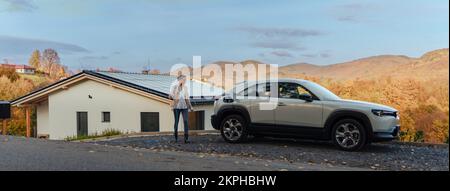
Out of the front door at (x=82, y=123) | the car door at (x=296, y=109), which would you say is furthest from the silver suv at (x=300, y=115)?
the front door at (x=82, y=123)

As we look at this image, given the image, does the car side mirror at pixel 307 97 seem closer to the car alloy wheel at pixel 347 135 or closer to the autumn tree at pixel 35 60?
the car alloy wheel at pixel 347 135

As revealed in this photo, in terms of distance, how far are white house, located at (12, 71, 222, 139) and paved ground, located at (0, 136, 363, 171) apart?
1516cm

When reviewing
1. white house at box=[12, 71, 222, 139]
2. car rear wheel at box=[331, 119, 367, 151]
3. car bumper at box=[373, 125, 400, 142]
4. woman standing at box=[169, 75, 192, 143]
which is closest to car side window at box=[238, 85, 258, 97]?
woman standing at box=[169, 75, 192, 143]

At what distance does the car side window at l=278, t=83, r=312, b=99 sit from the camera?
12.6 m

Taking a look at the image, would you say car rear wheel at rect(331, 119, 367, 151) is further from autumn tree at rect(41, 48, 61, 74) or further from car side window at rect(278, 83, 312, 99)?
autumn tree at rect(41, 48, 61, 74)

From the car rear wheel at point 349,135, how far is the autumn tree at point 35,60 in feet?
228

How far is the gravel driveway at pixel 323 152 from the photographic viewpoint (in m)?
10.1

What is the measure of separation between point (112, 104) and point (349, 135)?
20313 mm
